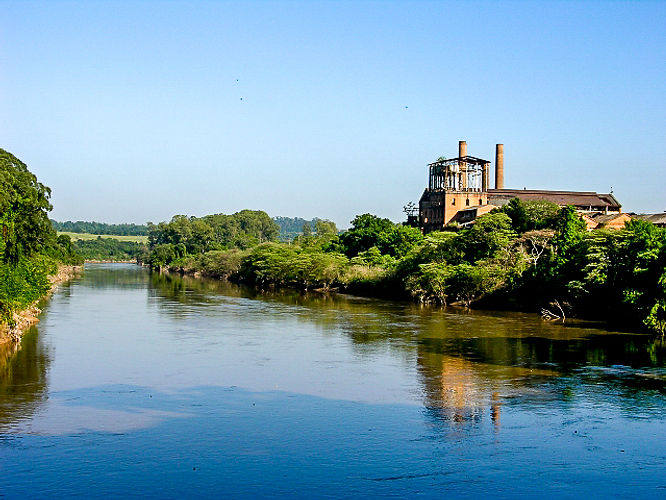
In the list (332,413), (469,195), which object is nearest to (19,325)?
(332,413)

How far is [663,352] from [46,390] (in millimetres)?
21968

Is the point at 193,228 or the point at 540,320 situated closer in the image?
the point at 540,320

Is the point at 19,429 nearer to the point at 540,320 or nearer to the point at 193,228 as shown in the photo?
the point at 540,320

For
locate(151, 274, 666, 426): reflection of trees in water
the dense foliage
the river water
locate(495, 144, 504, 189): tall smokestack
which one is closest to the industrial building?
locate(495, 144, 504, 189): tall smokestack

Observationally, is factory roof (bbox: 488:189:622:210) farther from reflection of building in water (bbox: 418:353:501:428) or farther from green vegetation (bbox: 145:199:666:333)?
reflection of building in water (bbox: 418:353:501:428)

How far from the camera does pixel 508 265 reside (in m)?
47.0

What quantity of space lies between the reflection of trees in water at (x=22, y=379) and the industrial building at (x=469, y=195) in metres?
46.9

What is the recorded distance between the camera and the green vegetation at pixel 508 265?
3597cm

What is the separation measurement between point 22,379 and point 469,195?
5444 cm

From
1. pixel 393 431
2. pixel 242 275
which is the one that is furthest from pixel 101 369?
pixel 242 275

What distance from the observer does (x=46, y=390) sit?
21.3 m

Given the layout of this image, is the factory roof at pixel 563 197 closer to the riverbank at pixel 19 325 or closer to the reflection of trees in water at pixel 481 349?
the reflection of trees in water at pixel 481 349

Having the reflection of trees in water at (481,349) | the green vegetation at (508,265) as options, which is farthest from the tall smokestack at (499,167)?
the reflection of trees in water at (481,349)

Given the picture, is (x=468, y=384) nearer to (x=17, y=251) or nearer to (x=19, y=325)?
(x=19, y=325)
